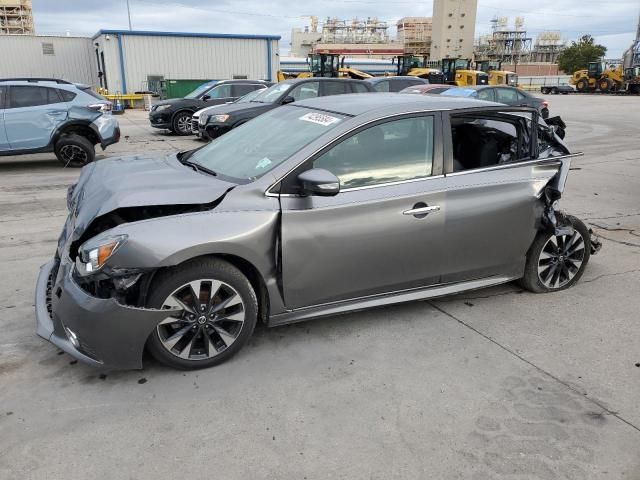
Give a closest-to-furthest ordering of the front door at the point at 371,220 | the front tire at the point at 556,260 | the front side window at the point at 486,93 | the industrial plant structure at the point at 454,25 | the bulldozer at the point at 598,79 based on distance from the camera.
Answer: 1. the front door at the point at 371,220
2. the front tire at the point at 556,260
3. the front side window at the point at 486,93
4. the bulldozer at the point at 598,79
5. the industrial plant structure at the point at 454,25

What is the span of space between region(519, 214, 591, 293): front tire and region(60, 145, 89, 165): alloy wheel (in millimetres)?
8903

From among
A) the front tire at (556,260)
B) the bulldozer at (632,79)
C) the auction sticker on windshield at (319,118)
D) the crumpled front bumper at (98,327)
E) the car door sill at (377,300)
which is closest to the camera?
the crumpled front bumper at (98,327)

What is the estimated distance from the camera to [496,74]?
40844 millimetres

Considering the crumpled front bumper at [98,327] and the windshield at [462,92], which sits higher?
the windshield at [462,92]

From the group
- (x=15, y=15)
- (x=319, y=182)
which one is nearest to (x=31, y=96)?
(x=319, y=182)

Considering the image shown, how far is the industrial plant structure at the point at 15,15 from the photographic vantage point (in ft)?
358

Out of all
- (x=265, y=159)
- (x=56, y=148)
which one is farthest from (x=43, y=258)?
(x=56, y=148)

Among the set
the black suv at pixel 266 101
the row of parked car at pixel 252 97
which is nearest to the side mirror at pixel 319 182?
the row of parked car at pixel 252 97

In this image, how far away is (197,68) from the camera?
116 feet

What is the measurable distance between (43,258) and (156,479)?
355 centimetres

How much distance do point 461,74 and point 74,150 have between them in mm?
30056

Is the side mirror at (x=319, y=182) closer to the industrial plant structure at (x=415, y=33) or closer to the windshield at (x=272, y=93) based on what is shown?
the windshield at (x=272, y=93)

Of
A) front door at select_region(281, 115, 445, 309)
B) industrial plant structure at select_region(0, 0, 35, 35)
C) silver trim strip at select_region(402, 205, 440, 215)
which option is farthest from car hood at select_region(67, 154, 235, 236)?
industrial plant structure at select_region(0, 0, 35, 35)

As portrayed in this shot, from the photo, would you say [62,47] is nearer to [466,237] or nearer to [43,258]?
[43,258]
